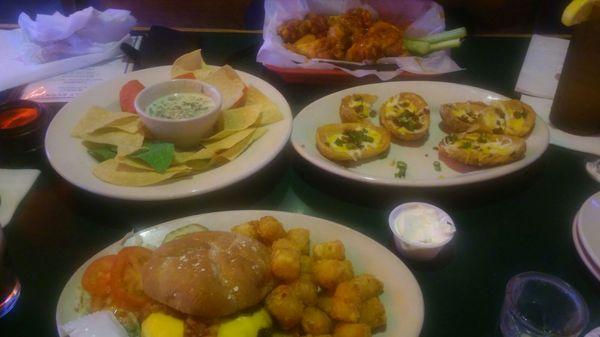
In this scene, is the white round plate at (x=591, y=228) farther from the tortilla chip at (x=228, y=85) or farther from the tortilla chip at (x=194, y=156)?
the tortilla chip at (x=228, y=85)

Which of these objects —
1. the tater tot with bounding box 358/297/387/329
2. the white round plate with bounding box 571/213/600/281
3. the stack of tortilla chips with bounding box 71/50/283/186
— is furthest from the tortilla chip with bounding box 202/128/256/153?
the white round plate with bounding box 571/213/600/281

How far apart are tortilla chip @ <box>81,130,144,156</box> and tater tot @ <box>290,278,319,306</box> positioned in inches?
33.9

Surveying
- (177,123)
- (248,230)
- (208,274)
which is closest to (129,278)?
(208,274)

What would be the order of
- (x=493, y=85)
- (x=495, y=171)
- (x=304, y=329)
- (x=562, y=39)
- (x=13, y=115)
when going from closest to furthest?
1. (x=304, y=329)
2. (x=495, y=171)
3. (x=13, y=115)
4. (x=493, y=85)
5. (x=562, y=39)

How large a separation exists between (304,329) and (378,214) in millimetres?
633

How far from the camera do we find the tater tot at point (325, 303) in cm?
135

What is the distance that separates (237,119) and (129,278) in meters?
0.88

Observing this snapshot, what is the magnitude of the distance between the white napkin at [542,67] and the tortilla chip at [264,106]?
129 centimetres

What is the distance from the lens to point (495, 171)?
5.78ft

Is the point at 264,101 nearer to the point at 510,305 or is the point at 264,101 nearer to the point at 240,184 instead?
the point at 240,184

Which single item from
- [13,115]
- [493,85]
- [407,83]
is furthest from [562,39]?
[13,115]

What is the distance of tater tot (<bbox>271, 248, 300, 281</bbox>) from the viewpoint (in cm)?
135

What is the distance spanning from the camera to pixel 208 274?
1254 millimetres

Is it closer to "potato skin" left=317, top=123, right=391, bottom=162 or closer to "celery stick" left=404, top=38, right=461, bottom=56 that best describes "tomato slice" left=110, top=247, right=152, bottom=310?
"potato skin" left=317, top=123, right=391, bottom=162
